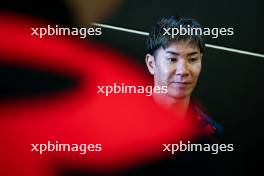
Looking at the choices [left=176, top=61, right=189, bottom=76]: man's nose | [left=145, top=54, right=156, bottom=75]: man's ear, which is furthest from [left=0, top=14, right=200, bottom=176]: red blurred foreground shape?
[left=176, top=61, right=189, bottom=76]: man's nose

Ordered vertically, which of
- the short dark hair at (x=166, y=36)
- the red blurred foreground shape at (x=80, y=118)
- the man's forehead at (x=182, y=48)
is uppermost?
the short dark hair at (x=166, y=36)

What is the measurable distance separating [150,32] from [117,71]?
0.68 feet

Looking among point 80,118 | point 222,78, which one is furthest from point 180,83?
point 80,118

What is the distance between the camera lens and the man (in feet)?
5.12

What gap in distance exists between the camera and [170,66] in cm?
156

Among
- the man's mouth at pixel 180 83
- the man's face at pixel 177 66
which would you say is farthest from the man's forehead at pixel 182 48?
the man's mouth at pixel 180 83

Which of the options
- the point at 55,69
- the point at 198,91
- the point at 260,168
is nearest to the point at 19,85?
the point at 55,69

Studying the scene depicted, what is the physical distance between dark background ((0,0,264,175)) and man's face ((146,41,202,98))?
1.4 inches

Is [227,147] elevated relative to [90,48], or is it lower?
lower

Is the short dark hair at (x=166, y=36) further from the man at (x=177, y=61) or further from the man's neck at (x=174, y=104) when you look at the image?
the man's neck at (x=174, y=104)

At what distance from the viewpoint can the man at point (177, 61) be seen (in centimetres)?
156

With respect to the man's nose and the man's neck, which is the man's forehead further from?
the man's neck

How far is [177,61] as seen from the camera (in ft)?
5.11
